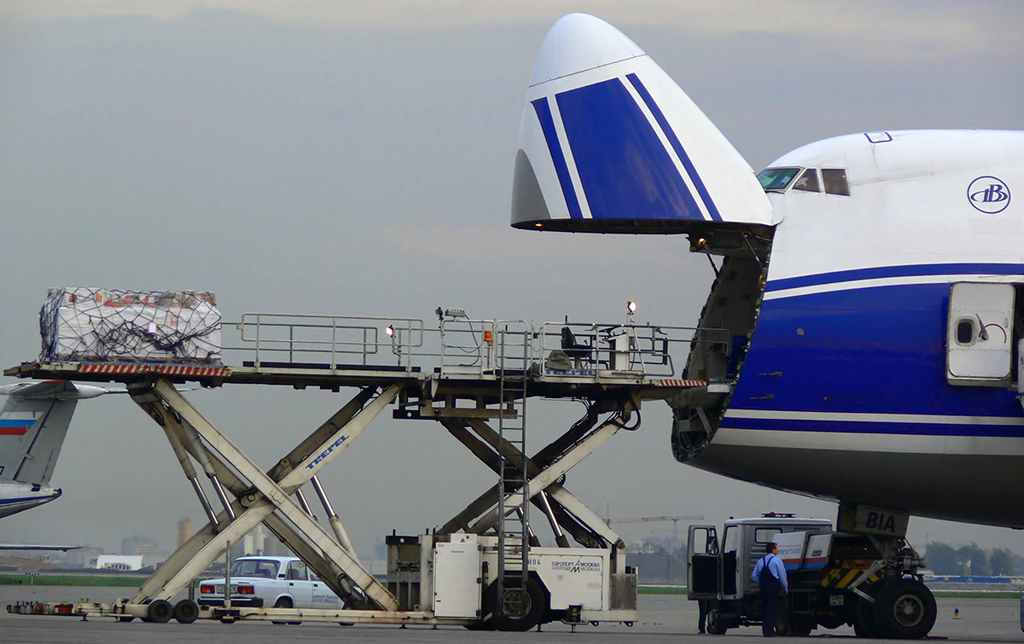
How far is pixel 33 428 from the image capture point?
41.8 metres

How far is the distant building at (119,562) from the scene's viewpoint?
118m

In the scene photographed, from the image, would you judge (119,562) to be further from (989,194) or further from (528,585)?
(989,194)

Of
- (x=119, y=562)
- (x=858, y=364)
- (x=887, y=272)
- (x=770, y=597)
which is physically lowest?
(x=119, y=562)

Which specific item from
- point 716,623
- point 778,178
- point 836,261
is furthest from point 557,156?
point 716,623

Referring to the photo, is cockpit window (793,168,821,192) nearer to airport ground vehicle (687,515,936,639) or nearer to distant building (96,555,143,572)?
airport ground vehicle (687,515,936,639)

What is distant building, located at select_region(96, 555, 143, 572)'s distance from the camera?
117562 mm

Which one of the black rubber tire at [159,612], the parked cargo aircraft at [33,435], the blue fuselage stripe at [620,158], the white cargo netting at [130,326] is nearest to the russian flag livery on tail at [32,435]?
the parked cargo aircraft at [33,435]

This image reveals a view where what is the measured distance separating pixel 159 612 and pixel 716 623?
1301 cm

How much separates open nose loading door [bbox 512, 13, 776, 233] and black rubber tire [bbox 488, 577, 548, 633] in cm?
702

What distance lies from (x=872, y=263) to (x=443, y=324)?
828 cm

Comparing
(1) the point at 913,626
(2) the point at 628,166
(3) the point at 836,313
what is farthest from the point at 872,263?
(1) the point at 913,626

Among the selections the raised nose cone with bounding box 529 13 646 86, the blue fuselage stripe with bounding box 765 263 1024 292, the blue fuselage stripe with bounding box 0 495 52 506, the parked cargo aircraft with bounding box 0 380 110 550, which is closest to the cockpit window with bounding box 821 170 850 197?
the blue fuselage stripe with bounding box 765 263 1024 292

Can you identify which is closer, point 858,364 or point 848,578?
point 858,364

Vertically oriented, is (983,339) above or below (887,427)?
above
